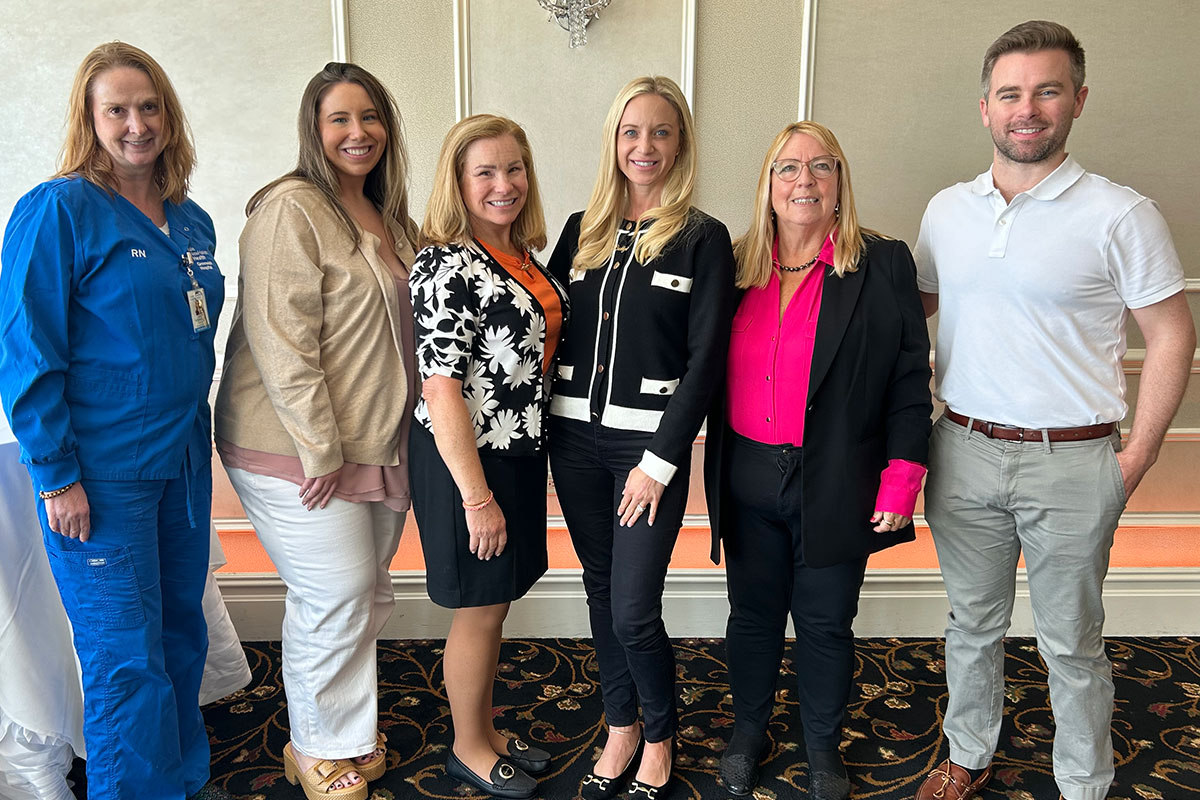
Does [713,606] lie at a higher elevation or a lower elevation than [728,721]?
higher

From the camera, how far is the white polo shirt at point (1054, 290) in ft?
6.44

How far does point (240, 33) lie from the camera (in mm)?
3021

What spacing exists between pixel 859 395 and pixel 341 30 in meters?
2.22

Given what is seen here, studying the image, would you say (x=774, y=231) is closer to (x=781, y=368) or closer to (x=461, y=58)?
(x=781, y=368)

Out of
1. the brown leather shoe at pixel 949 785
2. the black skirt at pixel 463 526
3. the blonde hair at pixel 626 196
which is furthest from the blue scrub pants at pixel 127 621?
the brown leather shoe at pixel 949 785

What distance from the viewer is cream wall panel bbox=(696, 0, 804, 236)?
119 inches

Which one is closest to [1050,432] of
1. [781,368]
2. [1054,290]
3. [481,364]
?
[1054,290]

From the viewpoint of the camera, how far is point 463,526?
204 cm

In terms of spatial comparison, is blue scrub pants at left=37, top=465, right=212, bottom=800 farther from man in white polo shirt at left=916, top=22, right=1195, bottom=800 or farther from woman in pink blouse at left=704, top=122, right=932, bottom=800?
man in white polo shirt at left=916, top=22, right=1195, bottom=800

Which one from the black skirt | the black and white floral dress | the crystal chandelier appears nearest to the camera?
the black and white floral dress

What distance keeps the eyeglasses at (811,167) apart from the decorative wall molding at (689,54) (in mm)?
1032

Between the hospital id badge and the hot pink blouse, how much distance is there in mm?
1309

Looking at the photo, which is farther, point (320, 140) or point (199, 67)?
point (199, 67)

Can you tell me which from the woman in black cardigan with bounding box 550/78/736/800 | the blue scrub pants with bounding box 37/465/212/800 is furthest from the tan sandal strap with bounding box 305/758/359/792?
the woman in black cardigan with bounding box 550/78/736/800
